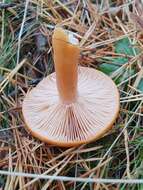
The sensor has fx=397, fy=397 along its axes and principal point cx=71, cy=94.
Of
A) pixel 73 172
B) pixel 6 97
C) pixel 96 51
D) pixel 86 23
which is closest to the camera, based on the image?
pixel 73 172

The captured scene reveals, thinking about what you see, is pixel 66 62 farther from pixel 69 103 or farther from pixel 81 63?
pixel 81 63

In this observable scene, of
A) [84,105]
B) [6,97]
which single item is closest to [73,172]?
[84,105]

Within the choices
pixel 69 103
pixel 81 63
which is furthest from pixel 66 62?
pixel 81 63

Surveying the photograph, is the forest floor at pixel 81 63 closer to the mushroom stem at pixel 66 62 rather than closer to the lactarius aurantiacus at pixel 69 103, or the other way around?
the lactarius aurantiacus at pixel 69 103

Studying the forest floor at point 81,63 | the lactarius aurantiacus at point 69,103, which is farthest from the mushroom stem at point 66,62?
the forest floor at point 81,63

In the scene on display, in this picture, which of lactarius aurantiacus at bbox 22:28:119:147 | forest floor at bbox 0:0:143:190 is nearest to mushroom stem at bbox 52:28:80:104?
lactarius aurantiacus at bbox 22:28:119:147

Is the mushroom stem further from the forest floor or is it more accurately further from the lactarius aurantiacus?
the forest floor

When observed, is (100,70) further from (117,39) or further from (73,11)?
(73,11)
